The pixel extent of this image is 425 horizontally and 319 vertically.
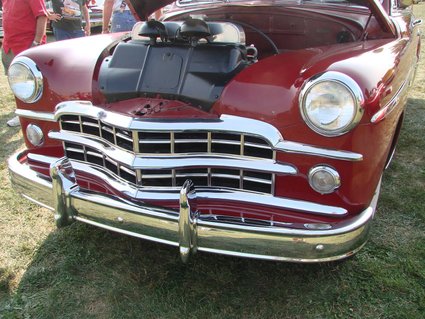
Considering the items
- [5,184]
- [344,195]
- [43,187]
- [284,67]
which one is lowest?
[5,184]

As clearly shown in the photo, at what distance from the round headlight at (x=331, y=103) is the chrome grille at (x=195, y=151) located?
23 centimetres

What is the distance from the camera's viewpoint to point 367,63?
1794 mm

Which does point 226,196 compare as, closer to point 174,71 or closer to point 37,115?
point 174,71

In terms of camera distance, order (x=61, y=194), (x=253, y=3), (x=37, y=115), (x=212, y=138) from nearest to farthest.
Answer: (x=212, y=138), (x=61, y=194), (x=37, y=115), (x=253, y=3)

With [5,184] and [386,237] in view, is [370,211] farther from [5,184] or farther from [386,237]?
[5,184]

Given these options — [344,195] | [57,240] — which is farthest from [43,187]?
[344,195]

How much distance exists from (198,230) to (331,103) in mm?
723

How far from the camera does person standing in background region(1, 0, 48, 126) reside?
4.01 m

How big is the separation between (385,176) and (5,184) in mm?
2787

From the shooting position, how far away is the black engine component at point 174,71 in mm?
2010

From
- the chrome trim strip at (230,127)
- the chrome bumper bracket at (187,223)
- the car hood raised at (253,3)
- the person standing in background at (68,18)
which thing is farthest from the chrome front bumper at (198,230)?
the person standing in background at (68,18)

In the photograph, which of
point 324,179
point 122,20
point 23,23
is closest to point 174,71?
point 324,179

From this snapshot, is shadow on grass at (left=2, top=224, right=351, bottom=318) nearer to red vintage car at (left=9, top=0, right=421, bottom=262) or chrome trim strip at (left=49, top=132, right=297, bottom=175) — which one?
red vintage car at (left=9, top=0, right=421, bottom=262)

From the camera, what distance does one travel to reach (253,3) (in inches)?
119
